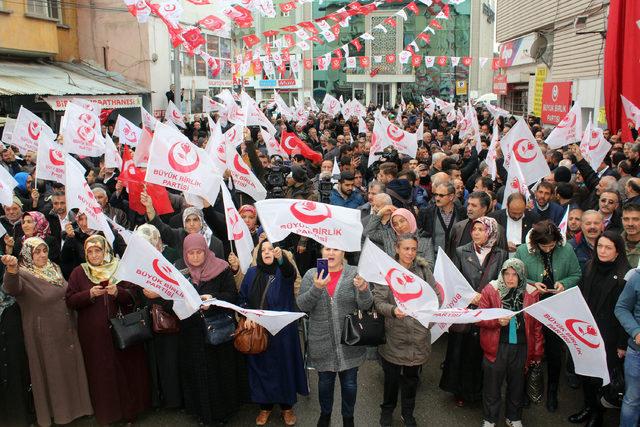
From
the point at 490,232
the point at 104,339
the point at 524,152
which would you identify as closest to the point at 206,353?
the point at 104,339

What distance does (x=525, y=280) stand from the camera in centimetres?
482

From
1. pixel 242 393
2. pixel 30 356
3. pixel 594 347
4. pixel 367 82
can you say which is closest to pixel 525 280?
pixel 594 347

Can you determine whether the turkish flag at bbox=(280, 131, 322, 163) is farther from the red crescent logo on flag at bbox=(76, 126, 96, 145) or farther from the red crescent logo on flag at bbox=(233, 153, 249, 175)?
the red crescent logo on flag at bbox=(233, 153, 249, 175)

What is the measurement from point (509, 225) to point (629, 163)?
9.43 feet

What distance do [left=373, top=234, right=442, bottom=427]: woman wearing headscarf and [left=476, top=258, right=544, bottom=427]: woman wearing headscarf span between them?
1.61 ft

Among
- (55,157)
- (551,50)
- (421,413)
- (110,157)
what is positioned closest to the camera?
(421,413)

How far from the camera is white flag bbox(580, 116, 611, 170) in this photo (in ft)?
30.8

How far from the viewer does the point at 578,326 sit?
14.0 ft

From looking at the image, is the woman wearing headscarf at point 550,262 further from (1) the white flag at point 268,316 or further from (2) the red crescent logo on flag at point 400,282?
(1) the white flag at point 268,316

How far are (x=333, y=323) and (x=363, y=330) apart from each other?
10.0 inches

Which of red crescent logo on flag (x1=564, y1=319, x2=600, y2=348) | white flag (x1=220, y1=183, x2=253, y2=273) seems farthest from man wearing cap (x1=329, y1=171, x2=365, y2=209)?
red crescent logo on flag (x1=564, y1=319, x2=600, y2=348)

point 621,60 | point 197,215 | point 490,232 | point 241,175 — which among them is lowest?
point 490,232

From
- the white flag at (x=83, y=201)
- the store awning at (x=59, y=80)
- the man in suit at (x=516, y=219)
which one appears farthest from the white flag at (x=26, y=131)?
the man in suit at (x=516, y=219)

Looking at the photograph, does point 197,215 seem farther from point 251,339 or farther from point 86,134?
point 86,134
